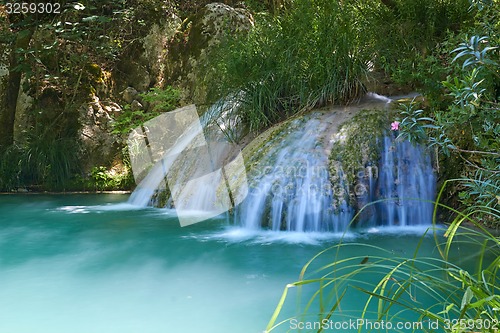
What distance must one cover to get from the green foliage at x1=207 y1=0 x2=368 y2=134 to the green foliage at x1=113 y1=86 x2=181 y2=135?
209cm

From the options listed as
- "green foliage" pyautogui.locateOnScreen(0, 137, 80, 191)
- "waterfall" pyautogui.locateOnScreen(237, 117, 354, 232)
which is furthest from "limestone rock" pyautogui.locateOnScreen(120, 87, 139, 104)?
"waterfall" pyautogui.locateOnScreen(237, 117, 354, 232)

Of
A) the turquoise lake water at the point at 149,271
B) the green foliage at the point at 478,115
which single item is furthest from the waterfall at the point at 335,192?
the green foliage at the point at 478,115

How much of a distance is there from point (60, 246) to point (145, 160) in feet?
11.9

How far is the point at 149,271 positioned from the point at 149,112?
17.0 ft

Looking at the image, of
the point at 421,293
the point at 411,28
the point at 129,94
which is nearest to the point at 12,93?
the point at 129,94

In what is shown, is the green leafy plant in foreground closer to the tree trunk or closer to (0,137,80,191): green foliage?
(0,137,80,191): green foliage

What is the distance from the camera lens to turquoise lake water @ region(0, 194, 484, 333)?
2496 mm

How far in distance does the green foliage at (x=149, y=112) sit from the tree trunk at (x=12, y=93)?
1688 mm

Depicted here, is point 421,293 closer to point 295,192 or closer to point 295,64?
point 295,192

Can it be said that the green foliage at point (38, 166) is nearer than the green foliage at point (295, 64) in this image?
No

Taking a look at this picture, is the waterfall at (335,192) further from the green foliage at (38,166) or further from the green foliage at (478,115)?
the green foliage at (38,166)

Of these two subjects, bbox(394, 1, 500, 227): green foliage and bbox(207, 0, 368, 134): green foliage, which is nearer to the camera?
bbox(394, 1, 500, 227): green foliage

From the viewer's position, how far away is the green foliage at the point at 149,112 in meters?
7.89

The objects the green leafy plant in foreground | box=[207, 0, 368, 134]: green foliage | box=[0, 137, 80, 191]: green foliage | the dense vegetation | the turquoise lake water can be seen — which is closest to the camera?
the green leafy plant in foreground
